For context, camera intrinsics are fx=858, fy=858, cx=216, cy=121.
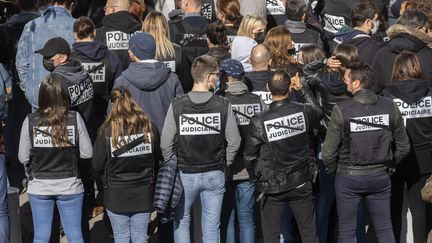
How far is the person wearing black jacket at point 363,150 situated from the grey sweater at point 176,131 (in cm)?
75

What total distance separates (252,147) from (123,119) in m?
1.08

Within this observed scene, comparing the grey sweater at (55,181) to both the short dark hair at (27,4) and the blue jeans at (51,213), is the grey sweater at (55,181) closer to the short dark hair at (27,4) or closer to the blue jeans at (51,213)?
the blue jeans at (51,213)

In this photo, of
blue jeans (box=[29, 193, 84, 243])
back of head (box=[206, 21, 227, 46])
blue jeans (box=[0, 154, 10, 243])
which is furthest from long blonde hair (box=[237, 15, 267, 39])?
blue jeans (box=[0, 154, 10, 243])

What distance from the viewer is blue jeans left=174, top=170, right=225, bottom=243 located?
719 cm

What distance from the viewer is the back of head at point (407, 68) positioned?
7461 mm

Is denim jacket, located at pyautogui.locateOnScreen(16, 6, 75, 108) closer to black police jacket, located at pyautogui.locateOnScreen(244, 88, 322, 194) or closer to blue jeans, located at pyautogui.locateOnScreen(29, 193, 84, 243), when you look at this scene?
blue jeans, located at pyautogui.locateOnScreen(29, 193, 84, 243)

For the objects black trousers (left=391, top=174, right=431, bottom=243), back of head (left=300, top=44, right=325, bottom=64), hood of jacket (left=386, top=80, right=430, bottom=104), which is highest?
back of head (left=300, top=44, right=325, bottom=64)

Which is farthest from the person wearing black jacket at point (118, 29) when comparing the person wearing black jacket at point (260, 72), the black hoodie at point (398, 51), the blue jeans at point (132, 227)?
the black hoodie at point (398, 51)

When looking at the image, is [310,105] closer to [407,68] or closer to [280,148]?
[280,148]

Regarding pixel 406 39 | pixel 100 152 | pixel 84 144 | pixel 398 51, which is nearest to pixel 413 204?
pixel 398 51

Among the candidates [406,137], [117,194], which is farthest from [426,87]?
[117,194]

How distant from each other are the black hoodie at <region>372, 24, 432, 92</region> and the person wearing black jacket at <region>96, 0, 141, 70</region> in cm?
252

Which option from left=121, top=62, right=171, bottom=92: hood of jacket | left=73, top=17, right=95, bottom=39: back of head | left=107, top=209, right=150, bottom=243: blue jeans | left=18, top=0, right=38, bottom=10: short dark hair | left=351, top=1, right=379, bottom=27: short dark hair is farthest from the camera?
left=18, top=0, right=38, bottom=10: short dark hair

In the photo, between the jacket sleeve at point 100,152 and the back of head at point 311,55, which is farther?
the back of head at point 311,55
